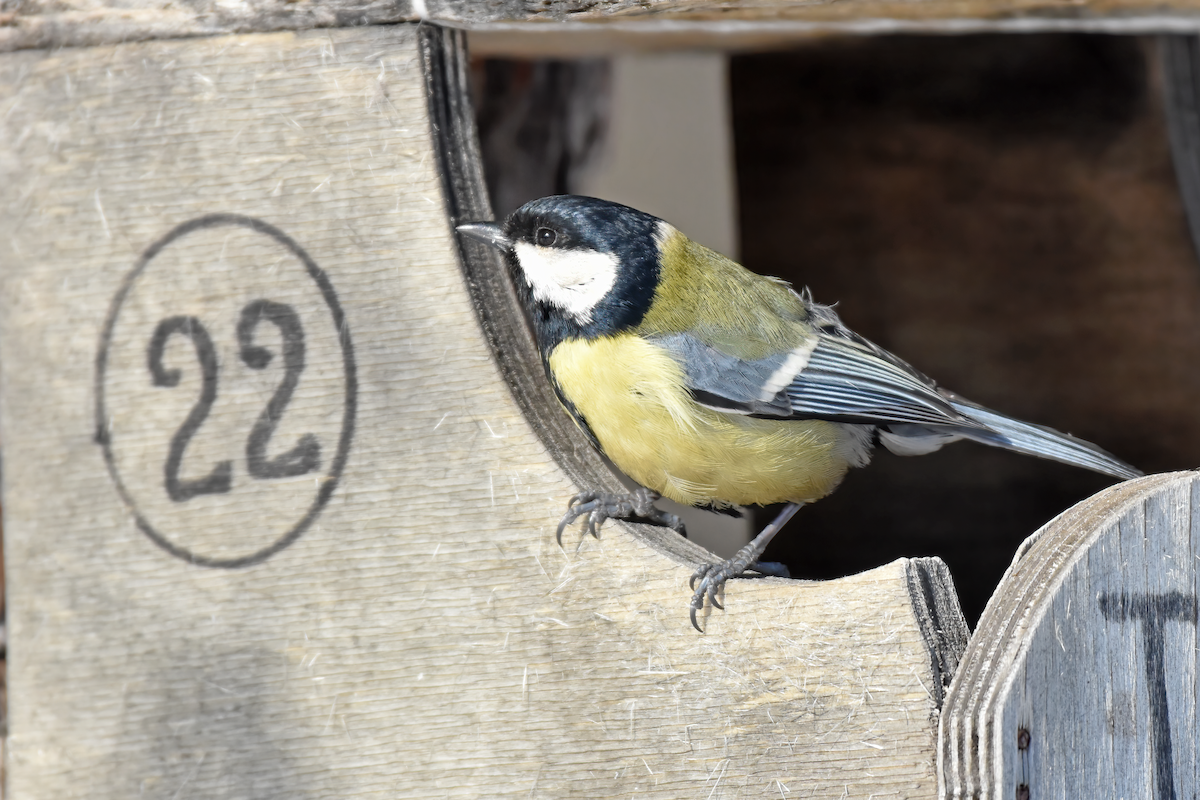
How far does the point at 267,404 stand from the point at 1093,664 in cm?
111

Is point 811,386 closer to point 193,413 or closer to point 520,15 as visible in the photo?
point 520,15

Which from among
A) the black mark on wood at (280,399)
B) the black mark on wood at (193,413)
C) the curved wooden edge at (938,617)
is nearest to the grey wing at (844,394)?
the curved wooden edge at (938,617)

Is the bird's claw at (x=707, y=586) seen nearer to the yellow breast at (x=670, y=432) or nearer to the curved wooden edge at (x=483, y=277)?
the curved wooden edge at (x=483, y=277)

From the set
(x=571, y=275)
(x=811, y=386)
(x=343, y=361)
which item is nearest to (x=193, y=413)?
(x=343, y=361)

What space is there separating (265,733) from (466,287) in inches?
27.1

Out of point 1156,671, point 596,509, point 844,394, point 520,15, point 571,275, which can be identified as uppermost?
point 520,15

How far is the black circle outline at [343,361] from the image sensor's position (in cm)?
143

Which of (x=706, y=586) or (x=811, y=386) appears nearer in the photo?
(x=706, y=586)

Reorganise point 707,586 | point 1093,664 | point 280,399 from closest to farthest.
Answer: point 1093,664, point 707,586, point 280,399

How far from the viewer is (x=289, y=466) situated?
145cm

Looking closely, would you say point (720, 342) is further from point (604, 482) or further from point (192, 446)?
point (192, 446)

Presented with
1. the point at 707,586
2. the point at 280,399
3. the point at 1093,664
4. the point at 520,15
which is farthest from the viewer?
the point at 280,399

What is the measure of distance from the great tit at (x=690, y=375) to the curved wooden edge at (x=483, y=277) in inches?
1.3

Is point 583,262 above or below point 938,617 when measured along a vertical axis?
above
